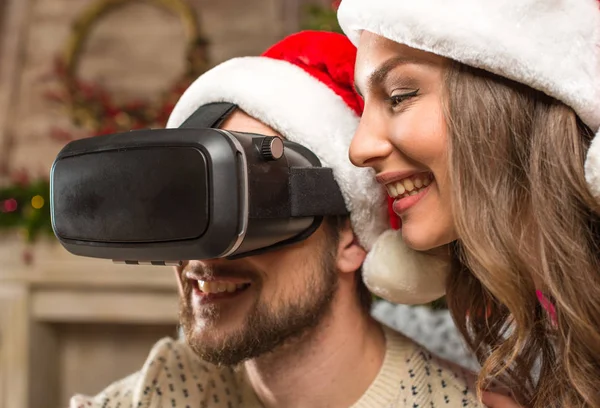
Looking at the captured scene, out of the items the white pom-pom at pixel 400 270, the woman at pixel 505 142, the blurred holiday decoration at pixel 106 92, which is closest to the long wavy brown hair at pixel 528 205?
the woman at pixel 505 142

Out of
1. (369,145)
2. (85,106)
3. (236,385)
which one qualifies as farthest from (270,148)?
(85,106)

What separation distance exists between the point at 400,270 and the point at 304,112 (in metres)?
0.29

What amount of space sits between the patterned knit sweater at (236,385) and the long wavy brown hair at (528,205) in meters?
0.26

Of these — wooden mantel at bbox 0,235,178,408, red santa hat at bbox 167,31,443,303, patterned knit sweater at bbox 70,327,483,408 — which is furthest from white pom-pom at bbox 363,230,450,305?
wooden mantel at bbox 0,235,178,408

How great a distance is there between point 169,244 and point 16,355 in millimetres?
2126

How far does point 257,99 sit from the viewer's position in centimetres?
107

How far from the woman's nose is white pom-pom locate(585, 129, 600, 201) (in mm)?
248

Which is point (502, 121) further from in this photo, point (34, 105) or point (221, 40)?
point (34, 105)

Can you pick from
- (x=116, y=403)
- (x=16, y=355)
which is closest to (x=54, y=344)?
(x=16, y=355)

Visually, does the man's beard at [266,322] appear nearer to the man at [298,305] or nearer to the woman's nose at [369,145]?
the man at [298,305]

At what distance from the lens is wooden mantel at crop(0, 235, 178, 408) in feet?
8.32

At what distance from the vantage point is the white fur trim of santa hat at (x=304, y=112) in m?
1.07

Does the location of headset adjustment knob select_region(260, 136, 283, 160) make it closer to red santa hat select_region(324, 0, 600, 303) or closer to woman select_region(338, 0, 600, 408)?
woman select_region(338, 0, 600, 408)

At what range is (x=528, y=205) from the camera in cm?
90
